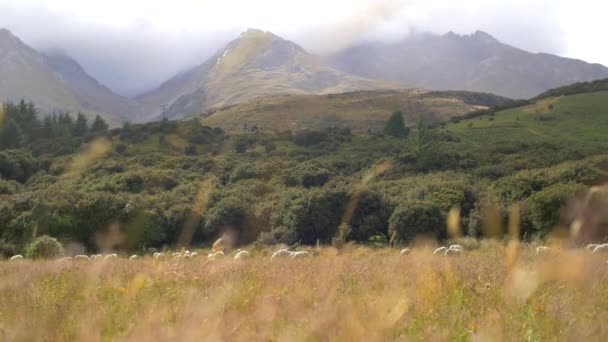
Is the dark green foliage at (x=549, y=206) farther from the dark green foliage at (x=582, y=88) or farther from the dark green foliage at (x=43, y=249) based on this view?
the dark green foliage at (x=582, y=88)

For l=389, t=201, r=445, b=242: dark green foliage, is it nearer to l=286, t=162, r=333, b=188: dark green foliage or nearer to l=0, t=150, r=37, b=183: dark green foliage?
l=286, t=162, r=333, b=188: dark green foliage

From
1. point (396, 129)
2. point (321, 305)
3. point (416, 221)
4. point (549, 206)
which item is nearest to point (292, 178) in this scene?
point (416, 221)

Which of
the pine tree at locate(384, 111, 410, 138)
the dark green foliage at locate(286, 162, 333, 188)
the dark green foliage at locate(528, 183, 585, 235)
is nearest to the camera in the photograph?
the dark green foliage at locate(528, 183, 585, 235)

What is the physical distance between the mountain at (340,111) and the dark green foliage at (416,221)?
2768 inches

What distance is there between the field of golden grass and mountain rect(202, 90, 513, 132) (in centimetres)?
8961

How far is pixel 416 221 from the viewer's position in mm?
26031

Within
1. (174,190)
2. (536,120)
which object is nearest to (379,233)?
(174,190)

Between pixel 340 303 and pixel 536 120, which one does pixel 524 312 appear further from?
pixel 536 120

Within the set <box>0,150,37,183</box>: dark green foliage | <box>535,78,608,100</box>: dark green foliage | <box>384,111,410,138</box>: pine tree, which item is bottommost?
<box>0,150,37,183</box>: dark green foliage

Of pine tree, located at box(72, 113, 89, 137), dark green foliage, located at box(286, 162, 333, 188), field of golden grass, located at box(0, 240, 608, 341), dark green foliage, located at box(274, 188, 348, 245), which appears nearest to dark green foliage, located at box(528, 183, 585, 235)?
dark green foliage, located at box(274, 188, 348, 245)

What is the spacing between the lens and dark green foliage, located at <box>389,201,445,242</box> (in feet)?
84.5

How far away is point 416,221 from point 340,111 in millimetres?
97848

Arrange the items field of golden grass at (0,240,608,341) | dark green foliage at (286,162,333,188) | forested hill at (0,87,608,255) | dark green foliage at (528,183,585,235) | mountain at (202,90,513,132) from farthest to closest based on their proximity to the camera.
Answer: mountain at (202,90,513,132)
dark green foliage at (286,162,333,188)
forested hill at (0,87,608,255)
dark green foliage at (528,183,585,235)
field of golden grass at (0,240,608,341)

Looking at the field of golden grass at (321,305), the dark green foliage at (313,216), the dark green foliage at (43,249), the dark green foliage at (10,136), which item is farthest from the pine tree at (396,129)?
the field of golden grass at (321,305)
